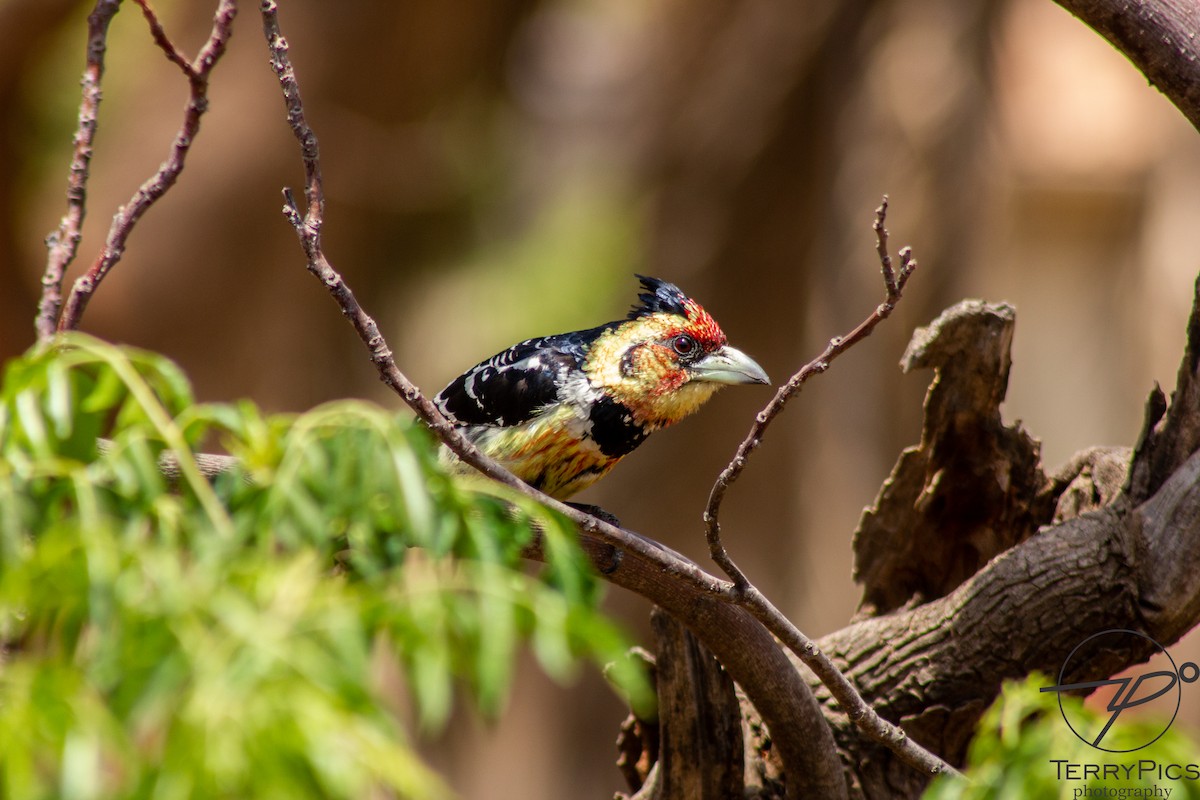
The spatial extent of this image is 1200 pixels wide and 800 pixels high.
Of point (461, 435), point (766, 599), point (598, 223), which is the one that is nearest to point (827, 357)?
point (766, 599)

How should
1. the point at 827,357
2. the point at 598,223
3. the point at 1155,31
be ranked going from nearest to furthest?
the point at 827,357 → the point at 1155,31 → the point at 598,223

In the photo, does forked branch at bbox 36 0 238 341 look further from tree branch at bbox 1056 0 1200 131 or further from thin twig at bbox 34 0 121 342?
tree branch at bbox 1056 0 1200 131

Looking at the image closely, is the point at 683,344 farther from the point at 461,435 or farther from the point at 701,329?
the point at 461,435

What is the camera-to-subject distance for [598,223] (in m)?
8.84

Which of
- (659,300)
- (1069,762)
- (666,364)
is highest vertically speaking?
(659,300)

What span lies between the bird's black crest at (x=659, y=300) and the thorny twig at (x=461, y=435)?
1.41m

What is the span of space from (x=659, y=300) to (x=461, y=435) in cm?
164

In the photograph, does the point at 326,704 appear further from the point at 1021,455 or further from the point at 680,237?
the point at 680,237

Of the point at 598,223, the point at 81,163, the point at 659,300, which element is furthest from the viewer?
the point at 598,223

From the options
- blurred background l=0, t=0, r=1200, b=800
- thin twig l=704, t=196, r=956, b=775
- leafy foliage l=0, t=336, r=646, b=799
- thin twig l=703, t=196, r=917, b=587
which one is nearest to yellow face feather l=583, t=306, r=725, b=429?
thin twig l=704, t=196, r=956, b=775

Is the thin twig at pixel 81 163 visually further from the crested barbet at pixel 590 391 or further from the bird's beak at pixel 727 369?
the bird's beak at pixel 727 369

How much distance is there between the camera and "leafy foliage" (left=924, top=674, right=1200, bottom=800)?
45.3 inches

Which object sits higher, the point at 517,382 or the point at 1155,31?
A: the point at 517,382

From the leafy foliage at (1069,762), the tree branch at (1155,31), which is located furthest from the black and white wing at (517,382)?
the leafy foliage at (1069,762)
